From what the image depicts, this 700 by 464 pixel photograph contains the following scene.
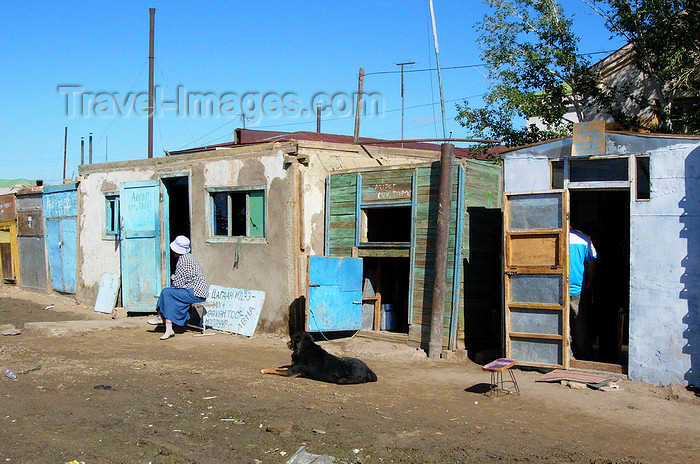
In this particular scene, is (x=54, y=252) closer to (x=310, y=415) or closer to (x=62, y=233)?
(x=62, y=233)

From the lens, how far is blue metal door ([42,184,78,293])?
15.3 metres

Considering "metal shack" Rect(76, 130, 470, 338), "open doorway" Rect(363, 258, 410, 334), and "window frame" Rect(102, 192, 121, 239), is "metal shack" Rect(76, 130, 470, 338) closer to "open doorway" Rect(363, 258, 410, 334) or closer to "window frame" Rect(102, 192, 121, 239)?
"window frame" Rect(102, 192, 121, 239)

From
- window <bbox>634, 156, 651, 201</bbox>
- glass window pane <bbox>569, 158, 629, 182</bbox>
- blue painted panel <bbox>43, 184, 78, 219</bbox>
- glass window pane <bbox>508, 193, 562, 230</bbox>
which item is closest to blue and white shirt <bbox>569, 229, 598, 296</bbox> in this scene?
glass window pane <bbox>508, 193, 562, 230</bbox>

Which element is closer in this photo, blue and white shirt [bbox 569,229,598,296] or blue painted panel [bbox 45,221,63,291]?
blue and white shirt [bbox 569,229,598,296]

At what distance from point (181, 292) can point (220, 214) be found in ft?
6.09

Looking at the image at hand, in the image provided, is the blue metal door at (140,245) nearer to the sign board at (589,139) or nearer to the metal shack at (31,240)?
the metal shack at (31,240)

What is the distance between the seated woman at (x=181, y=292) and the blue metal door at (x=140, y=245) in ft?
7.40

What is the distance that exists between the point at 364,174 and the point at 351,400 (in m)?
4.37

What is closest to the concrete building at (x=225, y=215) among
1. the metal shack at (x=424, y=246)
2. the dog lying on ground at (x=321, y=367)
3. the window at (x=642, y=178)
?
the metal shack at (x=424, y=246)

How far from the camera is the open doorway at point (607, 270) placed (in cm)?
859

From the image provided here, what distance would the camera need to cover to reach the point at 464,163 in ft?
29.7

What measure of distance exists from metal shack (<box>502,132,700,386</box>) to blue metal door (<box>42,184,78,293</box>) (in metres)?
10.7

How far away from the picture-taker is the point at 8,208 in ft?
60.9

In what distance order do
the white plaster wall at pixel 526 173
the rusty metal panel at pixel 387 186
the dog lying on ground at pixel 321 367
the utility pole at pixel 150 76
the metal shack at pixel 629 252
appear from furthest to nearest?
1. the utility pole at pixel 150 76
2. the rusty metal panel at pixel 387 186
3. the white plaster wall at pixel 526 173
4. the dog lying on ground at pixel 321 367
5. the metal shack at pixel 629 252
